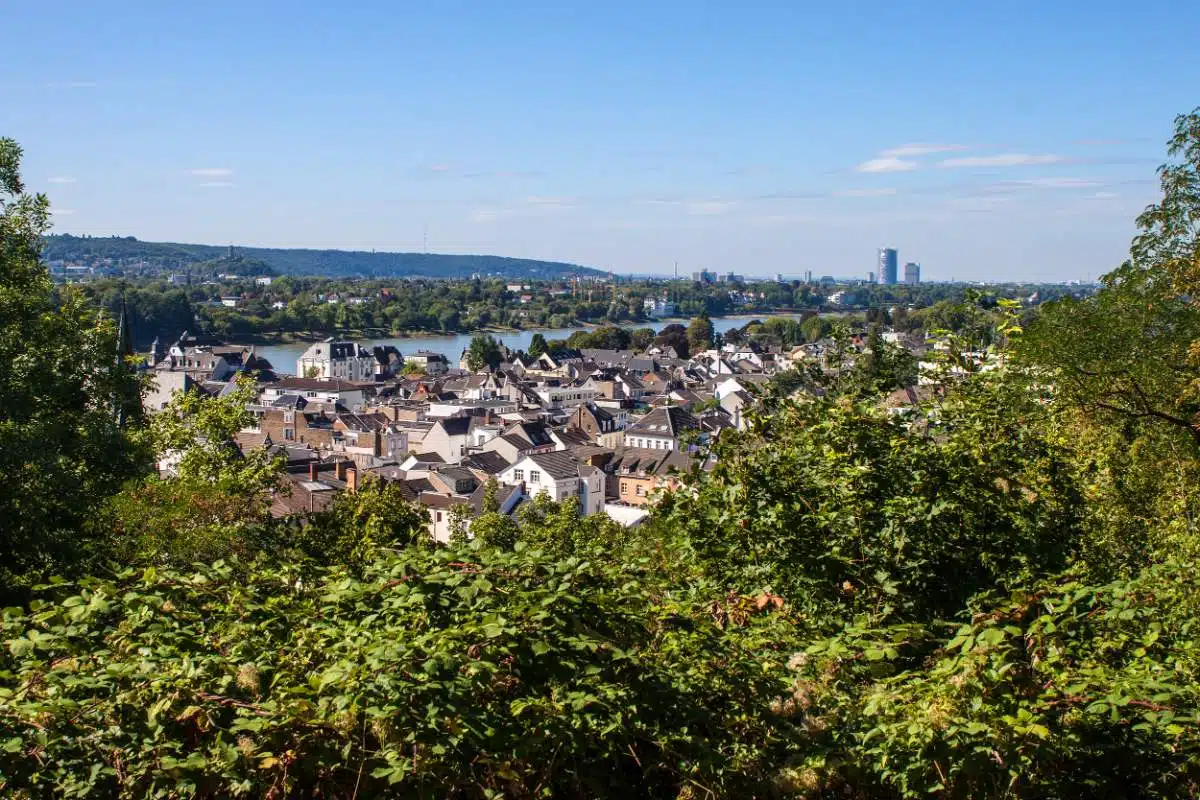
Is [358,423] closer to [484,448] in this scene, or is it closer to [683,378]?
[484,448]

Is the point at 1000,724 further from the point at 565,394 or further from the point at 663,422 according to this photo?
the point at 565,394

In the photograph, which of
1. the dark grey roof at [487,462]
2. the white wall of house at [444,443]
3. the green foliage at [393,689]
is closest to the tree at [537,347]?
the white wall of house at [444,443]

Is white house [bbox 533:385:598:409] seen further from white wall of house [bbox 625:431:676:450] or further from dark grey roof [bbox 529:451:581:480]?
dark grey roof [bbox 529:451:581:480]

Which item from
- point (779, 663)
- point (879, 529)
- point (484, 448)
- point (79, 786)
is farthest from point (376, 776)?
point (484, 448)

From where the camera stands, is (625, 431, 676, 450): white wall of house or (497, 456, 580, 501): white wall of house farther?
(625, 431, 676, 450): white wall of house

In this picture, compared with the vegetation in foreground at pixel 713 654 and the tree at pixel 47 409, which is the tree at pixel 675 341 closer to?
the tree at pixel 47 409

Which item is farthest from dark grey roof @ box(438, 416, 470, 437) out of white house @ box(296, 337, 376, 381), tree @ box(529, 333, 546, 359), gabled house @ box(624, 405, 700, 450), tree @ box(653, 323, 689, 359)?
tree @ box(653, 323, 689, 359)

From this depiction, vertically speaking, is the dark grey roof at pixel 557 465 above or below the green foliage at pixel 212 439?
below

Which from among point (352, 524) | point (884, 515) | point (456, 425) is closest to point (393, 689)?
point (884, 515)
